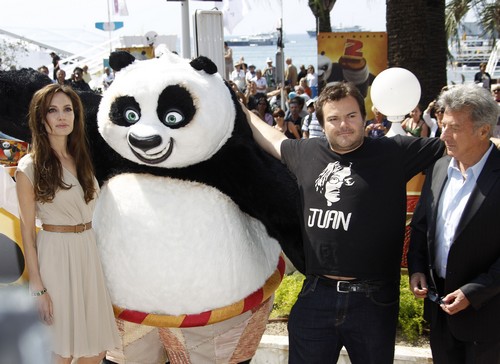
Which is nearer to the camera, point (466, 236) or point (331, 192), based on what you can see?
point (466, 236)

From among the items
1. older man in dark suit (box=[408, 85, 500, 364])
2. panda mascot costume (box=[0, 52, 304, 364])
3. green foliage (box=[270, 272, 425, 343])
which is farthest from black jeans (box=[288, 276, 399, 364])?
green foliage (box=[270, 272, 425, 343])

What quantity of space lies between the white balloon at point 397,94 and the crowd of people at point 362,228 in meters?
1.08

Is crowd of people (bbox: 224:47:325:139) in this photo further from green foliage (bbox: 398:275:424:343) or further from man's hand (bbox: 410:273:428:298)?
green foliage (bbox: 398:275:424:343)

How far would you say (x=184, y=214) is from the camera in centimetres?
281

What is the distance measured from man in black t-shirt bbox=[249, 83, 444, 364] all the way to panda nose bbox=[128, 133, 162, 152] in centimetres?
69

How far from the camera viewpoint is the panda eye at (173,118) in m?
2.75

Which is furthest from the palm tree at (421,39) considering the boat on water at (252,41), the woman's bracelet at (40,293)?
the boat on water at (252,41)

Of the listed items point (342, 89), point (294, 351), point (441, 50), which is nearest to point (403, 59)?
point (441, 50)

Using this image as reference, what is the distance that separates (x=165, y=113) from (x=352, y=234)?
1002 mm

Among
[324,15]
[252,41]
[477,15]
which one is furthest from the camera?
[252,41]

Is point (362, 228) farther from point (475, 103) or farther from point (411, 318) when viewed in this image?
point (411, 318)

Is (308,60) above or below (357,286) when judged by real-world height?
above

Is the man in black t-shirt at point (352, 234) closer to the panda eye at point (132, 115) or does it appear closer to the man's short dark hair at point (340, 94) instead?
the man's short dark hair at point (340, 94)

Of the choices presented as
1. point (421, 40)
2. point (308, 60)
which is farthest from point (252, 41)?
point (421, 40)
